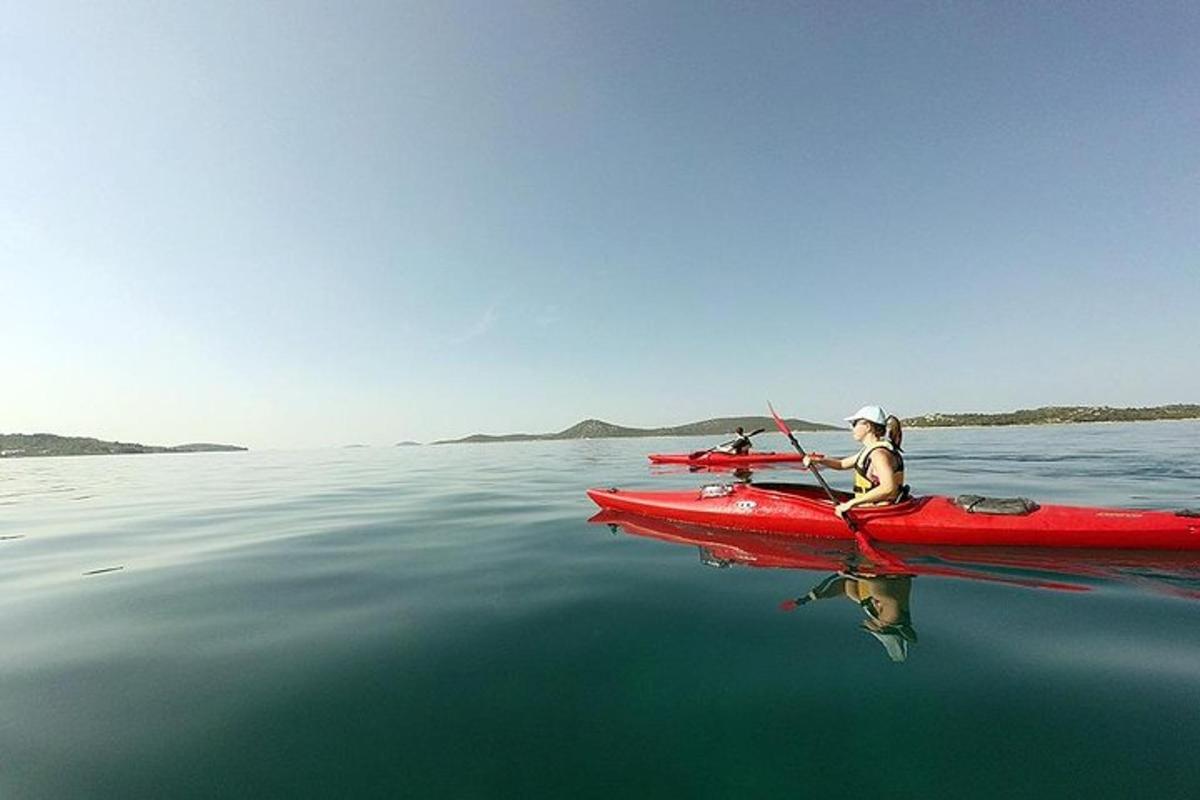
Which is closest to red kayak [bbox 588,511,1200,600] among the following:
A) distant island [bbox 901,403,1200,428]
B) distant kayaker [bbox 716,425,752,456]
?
distant kayaker [bbox 716,425,752,456]

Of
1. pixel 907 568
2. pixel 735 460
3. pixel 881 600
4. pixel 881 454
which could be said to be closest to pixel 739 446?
pixel 735 460

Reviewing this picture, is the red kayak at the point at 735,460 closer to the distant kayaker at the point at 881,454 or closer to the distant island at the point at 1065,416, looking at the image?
the distant kayaker at the point at 881,454

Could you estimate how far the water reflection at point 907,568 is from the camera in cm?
563

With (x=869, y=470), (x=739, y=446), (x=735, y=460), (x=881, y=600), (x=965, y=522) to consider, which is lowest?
(x=881, y=600)

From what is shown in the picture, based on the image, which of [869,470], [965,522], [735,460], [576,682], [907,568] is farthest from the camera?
[735,460]

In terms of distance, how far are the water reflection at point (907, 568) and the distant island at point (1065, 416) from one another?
344 feet

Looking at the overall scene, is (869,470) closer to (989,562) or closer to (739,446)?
(989,562)

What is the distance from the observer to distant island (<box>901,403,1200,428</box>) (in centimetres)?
8806

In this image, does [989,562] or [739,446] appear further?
[739,446]

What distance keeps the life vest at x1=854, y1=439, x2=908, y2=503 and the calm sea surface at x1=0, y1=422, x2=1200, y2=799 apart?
76.2 inches

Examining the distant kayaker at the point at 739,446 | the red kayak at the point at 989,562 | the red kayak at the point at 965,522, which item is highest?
the distant kayaker at the point at 739,446

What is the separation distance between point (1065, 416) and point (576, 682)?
449ft

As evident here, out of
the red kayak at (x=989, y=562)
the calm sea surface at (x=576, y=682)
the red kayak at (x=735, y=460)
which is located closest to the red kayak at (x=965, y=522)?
the red kayak at (x=989, y=562)

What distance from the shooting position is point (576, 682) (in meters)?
4.07
